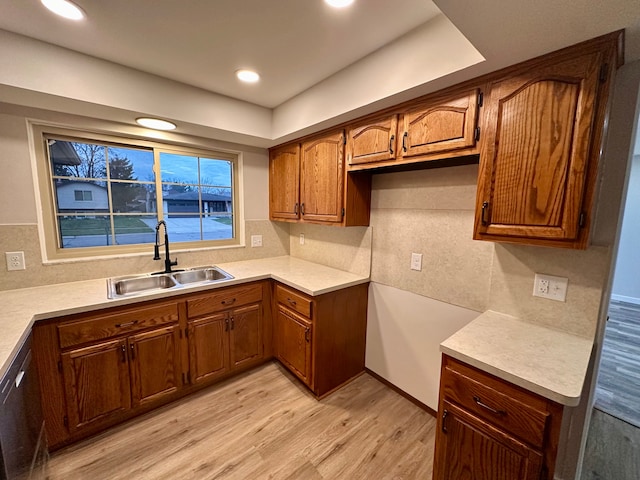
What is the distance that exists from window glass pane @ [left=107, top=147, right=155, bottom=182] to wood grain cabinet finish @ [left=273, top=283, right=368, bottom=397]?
61.0 inches

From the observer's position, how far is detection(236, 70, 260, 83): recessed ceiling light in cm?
181

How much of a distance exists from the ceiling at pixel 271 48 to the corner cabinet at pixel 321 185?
251mm

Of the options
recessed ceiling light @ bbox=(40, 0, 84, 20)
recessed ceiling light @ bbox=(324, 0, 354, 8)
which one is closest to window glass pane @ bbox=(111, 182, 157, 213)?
recessed ceiling light @ bbox=(40, 0, 84, 20)

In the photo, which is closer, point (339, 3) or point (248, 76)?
point (339, 3)

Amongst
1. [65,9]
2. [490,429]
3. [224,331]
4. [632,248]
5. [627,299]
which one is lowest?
[627,299]

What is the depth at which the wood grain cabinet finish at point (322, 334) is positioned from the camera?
205 cm

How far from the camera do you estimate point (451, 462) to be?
1217mm

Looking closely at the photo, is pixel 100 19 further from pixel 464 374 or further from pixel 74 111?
pixel 464 374

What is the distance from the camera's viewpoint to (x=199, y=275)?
250 cm

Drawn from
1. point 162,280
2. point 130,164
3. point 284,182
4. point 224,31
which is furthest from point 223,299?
point 224,31

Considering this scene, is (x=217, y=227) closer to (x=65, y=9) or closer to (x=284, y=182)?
(x=284, y=182)

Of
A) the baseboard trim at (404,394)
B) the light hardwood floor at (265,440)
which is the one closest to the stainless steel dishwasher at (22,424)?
the light hardwood floor at (265,440)

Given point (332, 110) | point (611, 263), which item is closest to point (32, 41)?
point (332, 110)

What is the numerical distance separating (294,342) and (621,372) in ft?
9.85
